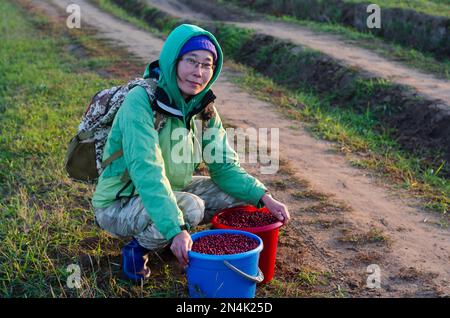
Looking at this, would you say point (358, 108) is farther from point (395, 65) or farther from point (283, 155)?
point (283, 155)

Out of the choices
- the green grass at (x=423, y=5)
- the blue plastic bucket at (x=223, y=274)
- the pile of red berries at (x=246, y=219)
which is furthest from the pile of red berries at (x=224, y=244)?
the green grass at (x=423, y=5)

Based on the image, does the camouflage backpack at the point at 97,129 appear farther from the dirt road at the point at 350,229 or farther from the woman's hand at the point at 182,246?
the dirt road at the point at 350,229

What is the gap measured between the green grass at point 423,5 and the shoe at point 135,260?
27.2ft

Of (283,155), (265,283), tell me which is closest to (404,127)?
(283,155)

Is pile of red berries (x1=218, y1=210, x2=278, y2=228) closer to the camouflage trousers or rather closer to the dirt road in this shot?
the camouflage trousers

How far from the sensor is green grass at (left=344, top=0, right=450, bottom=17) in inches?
408

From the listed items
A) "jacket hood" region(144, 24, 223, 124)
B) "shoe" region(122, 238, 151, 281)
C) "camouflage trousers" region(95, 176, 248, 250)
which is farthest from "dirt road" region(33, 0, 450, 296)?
"jacket hood" region(144, 24, 223, 124)

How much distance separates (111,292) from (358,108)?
4.73 meters

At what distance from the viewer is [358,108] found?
7.09 m

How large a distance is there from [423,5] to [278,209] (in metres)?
9.14

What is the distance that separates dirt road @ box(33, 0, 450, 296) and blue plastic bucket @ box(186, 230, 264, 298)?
0.56m

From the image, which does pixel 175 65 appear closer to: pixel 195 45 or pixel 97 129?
pixel 195 45

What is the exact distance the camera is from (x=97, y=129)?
10.4 ft

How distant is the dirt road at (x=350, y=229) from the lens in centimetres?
331
